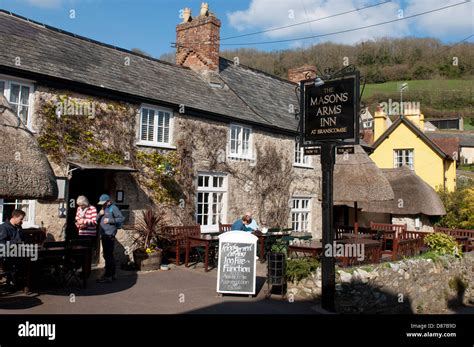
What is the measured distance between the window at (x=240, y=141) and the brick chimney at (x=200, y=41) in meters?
3.21

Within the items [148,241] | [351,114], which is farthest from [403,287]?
[148,241]

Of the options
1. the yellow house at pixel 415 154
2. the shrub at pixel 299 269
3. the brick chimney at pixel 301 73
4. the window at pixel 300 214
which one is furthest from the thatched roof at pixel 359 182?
the yellow house at pixel 415 154

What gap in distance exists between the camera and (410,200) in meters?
18.5

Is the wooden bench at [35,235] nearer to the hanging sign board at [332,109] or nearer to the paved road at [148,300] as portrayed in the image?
the paved road at [148,300]

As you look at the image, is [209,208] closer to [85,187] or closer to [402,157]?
[85,187]

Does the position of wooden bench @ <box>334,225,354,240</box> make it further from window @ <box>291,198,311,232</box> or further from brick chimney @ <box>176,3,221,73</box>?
brick chimney @ <box>176,3,221,73</box>

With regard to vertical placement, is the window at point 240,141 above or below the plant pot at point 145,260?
above

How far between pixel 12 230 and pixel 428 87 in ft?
223

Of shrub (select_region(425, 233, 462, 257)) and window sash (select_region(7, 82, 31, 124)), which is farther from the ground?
window sash (select_region(7, 82, 31, 124))

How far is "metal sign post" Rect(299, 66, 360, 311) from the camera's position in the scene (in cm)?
759

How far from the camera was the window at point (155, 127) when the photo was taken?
469 inches

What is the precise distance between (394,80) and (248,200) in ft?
198

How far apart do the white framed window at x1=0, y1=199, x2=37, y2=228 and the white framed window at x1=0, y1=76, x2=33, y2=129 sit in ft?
5.67

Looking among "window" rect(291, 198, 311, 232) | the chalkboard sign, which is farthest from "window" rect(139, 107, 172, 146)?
"window" rect(291, 198, 311, 232)
